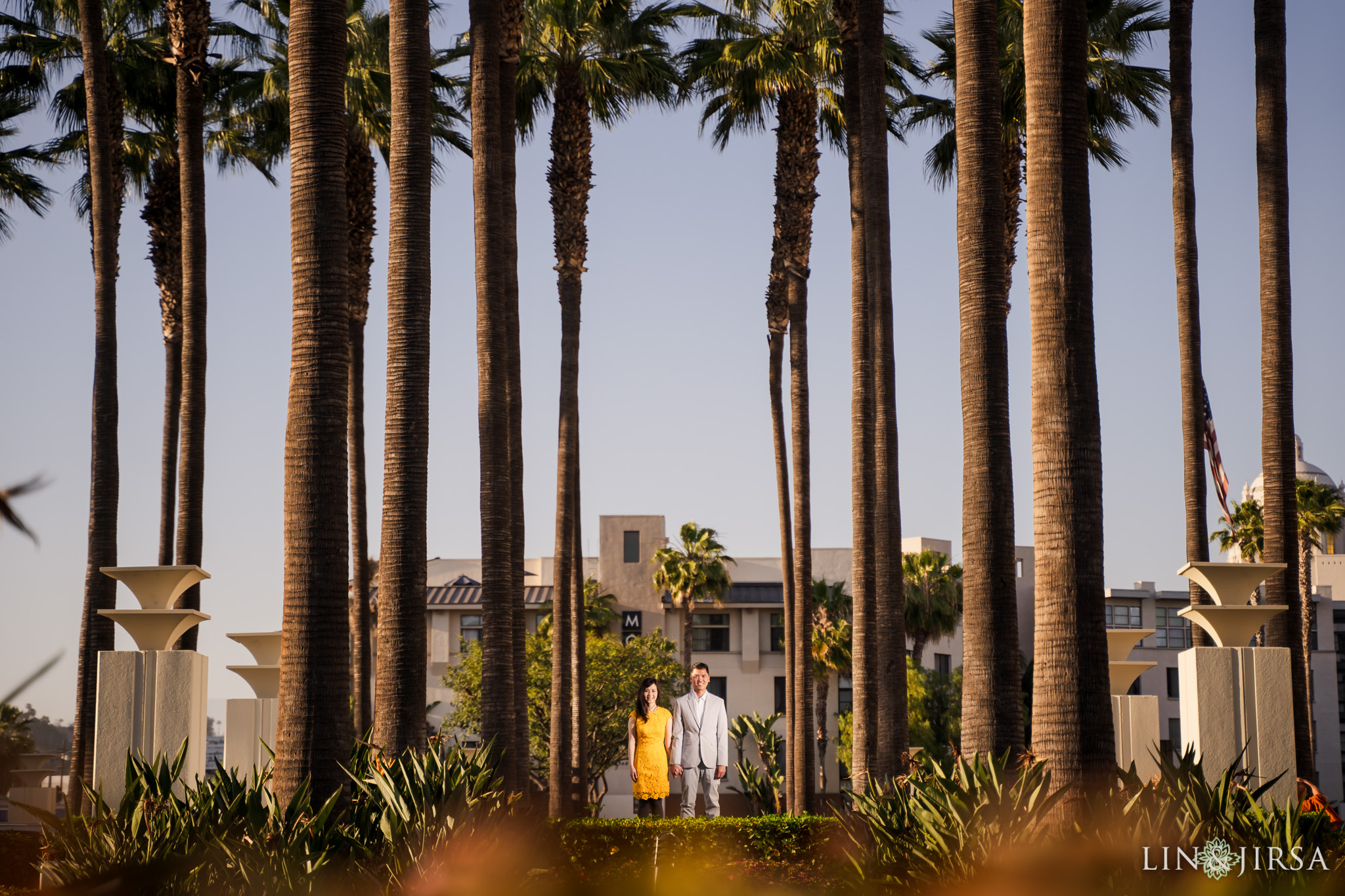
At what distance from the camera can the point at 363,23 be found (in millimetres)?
24375

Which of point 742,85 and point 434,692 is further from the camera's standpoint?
point 434,692

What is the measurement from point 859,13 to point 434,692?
129ft

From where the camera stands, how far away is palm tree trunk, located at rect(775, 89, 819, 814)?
26328 mm

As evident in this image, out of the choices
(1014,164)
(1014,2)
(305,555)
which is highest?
(1014,2)

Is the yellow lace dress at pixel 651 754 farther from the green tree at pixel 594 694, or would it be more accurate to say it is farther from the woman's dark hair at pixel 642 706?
the green tree at pixel 594 694

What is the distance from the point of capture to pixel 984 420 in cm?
1159

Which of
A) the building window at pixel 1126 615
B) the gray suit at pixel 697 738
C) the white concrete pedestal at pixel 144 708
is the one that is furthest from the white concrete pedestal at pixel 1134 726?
the building window at pixel 1126 615

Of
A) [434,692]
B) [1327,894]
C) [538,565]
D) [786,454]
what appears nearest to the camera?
[1327,894]

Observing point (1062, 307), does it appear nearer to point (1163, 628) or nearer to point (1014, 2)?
point (1014, 2)

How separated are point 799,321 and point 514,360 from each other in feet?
28.6

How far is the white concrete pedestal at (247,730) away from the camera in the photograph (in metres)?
13.9

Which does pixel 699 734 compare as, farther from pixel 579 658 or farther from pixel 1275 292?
pixel 579 658

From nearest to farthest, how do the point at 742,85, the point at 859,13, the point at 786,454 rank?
1. the point at 859,13
2. the point at 742,85
3. the point at 786,454

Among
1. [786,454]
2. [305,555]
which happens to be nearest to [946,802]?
[305,555]
